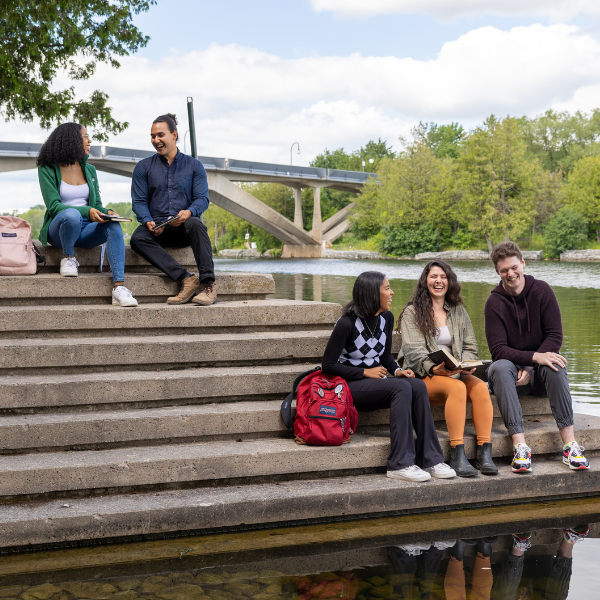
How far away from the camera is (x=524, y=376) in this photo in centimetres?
427

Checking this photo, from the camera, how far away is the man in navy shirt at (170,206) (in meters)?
5.30

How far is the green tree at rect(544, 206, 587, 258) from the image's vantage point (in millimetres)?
42156

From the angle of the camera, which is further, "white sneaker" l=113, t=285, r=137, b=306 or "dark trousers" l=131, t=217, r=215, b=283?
"dark trousers" l=131, t=217, r=215, b=283

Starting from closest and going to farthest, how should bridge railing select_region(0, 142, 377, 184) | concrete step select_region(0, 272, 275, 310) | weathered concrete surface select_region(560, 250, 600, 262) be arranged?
concrete step select_region(0, 272, 275, 310)
bridge railing select_region(0, 142, 377, 184)
weathered concrete surface select_region(560, 250, 600, 262)

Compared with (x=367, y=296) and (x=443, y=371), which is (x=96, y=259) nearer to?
(x=367, y=296)

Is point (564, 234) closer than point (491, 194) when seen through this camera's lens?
Yes

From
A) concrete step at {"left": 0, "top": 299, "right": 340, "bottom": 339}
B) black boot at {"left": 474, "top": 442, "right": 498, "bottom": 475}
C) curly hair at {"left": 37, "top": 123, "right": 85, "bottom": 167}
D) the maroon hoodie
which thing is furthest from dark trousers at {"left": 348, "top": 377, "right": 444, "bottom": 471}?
curly hair at {"left": 37, "top": 123, "right": 85, "bottom": 167}

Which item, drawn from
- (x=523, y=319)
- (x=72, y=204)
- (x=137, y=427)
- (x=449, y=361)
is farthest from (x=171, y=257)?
(x=523, y=319)

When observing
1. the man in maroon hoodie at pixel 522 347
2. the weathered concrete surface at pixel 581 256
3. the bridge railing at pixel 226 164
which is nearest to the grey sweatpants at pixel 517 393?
the man in maroon hoodie at pixel 522 347

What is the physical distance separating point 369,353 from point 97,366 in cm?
171

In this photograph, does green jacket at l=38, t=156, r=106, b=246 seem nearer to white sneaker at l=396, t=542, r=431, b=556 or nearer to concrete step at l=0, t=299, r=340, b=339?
concrete step at l=0, t=299, r=340, b=339

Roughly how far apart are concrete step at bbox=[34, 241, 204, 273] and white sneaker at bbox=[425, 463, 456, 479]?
293 cm

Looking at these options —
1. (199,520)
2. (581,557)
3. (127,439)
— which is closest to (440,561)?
(581,557)

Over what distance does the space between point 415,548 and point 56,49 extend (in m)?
11.4
